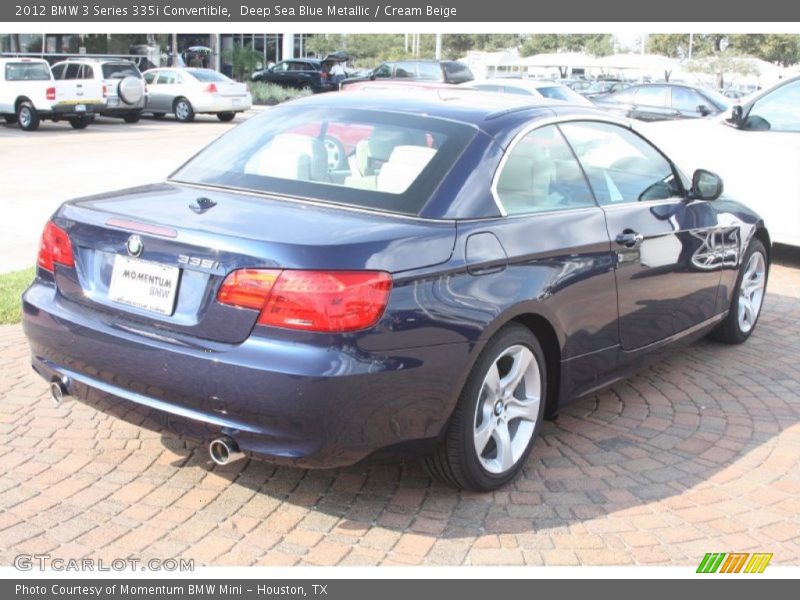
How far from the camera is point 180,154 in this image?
18.4m

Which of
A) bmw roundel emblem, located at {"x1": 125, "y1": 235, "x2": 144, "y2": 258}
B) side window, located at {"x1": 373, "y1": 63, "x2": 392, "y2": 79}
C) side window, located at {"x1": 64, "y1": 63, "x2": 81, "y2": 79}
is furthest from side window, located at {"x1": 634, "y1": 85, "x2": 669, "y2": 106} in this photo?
bmw roundel emblem, located at {"x1": 125, "y1": 235, "x2": 144, "y2": 258}

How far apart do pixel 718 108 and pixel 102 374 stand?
16.8 m

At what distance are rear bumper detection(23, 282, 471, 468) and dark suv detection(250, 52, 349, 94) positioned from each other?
34552 mm

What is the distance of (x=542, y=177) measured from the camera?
172 inches

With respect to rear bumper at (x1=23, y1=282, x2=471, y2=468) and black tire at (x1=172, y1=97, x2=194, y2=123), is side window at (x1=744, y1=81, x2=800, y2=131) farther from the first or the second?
black tire at (x1=172, y1=97, x2=194, y2=123)

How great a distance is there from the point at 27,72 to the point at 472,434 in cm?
2308

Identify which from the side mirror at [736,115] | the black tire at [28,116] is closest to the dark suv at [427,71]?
the black tire at [28,116]

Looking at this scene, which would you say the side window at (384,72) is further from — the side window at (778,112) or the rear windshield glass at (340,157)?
the rear windshield glass at (340,157)

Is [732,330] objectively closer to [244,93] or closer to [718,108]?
[718,108]

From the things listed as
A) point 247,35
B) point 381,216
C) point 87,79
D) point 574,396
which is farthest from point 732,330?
point 247,35

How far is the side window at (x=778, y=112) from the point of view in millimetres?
8906

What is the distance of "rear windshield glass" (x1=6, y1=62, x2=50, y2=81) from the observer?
23641mm

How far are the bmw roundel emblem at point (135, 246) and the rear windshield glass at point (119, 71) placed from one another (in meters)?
23.1

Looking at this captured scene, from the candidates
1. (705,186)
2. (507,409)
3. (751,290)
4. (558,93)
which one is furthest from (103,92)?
(507,409)
